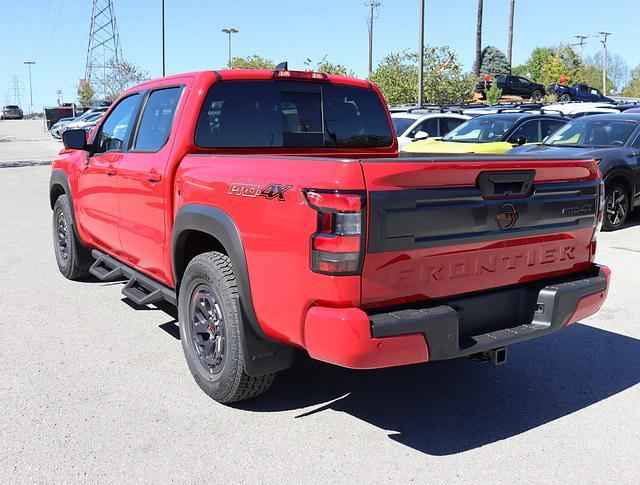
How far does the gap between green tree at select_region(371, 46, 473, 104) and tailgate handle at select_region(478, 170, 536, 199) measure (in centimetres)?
3785

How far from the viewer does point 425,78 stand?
41000mm

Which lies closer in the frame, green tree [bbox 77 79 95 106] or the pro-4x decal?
the pro-4x decal

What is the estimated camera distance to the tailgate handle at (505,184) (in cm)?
337

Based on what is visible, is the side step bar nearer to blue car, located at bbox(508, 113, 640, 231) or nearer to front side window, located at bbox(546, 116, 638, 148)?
blue car, located at bbox(508, 113, 640, 231)

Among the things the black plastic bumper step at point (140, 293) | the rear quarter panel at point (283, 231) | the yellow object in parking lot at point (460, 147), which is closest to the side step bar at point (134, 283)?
the black plastic bumper step at point (140, 293)

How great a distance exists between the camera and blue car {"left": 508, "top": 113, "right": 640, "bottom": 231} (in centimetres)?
1001

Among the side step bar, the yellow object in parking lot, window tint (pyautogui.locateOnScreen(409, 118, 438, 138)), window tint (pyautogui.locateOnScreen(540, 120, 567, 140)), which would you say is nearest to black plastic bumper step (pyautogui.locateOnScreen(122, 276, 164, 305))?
the side step bar

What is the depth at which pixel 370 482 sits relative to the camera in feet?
10.4

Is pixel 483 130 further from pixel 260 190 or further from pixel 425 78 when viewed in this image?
pixel 425 78

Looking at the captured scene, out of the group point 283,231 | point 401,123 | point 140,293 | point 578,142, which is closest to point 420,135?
point 578,142

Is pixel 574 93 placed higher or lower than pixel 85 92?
lower

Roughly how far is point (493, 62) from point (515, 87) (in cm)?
2037

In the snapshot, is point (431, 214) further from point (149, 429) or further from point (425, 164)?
point (149, 429)

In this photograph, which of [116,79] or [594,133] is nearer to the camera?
[594,133]
